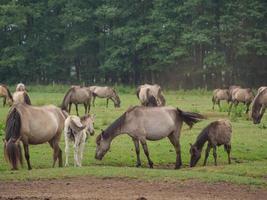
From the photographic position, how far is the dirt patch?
14.0 meters

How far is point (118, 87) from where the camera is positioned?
57.5 meters

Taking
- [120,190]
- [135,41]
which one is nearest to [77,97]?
[120,190]

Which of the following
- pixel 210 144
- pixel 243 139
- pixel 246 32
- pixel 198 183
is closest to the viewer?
pixel 198 183

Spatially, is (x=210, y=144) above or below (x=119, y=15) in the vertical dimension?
below

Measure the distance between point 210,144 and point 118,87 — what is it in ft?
125

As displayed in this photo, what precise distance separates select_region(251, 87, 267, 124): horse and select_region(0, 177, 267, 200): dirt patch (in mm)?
13389

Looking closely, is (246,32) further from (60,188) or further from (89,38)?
(60,188)

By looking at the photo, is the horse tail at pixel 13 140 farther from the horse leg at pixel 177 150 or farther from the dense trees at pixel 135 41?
the dense trees at pixel 135 41

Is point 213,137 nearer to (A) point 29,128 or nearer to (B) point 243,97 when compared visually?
(A) point 29,128

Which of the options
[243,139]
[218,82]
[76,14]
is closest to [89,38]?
[76,14]

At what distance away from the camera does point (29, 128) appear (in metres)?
17.4

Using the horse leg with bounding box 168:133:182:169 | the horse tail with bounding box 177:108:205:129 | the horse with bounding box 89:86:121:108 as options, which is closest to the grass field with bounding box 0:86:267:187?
the horse leg with bounding box 168:133:182:169

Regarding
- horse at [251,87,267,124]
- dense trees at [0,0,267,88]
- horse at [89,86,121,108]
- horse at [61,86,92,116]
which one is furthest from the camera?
dense trees at [0,0,267,88]

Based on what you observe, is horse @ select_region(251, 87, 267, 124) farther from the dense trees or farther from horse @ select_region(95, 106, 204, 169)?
the dense trees
